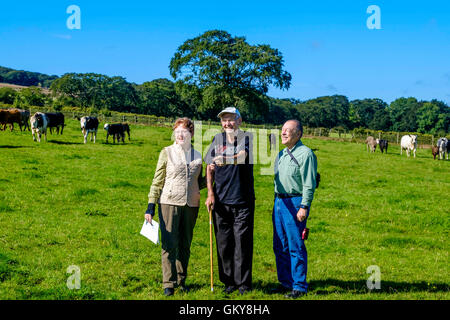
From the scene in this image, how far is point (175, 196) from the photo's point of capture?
5.53 m

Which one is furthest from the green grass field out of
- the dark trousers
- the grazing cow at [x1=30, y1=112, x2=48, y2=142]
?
the grazing cow at [x1=30, y1=112, x2=48, y2=142]

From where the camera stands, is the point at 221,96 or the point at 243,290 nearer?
the point at 243,290

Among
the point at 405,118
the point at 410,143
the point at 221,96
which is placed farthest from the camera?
the point at 405,118

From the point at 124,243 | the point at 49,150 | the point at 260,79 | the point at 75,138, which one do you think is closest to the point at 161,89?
the point at 260,79

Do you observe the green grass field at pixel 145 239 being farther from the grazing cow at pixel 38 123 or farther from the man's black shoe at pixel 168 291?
the grazing cow at pixel 38 123

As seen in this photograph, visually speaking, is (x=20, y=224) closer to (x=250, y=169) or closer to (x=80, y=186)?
(x=80, y=186)

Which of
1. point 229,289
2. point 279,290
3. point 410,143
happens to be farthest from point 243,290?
point 410,143

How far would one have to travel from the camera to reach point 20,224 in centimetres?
930

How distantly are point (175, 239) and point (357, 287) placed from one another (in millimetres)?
2994

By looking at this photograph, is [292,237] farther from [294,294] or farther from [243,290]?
[243,290]

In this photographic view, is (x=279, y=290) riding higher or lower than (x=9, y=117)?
lower

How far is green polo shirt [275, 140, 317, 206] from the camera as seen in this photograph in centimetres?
538

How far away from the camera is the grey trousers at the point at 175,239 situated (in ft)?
18.2
